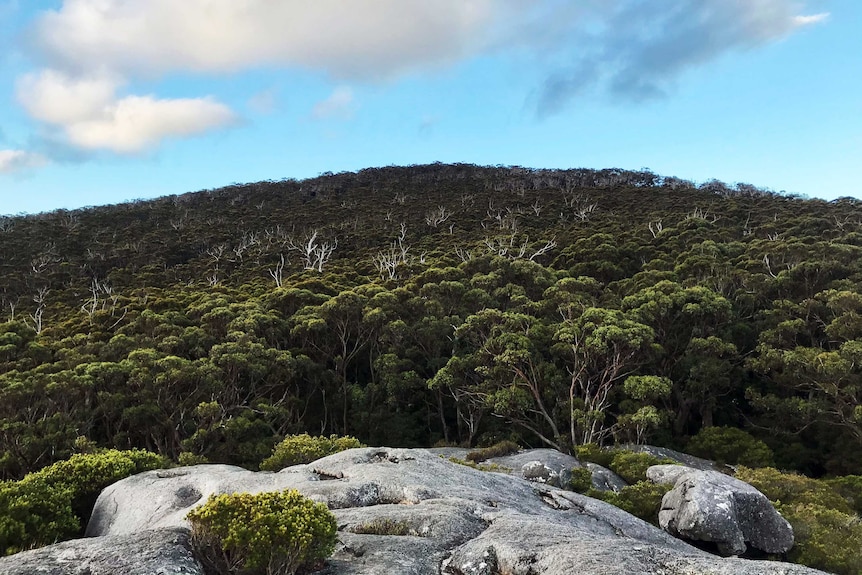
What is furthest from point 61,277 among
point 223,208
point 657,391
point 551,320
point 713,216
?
point 713,216

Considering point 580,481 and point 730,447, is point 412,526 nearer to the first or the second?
point 580,481

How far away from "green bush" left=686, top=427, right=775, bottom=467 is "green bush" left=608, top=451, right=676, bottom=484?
7.10 m

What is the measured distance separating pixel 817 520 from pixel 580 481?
649cm

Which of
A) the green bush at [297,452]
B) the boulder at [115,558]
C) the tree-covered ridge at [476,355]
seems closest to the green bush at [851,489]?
the tree-covered ridge at [476,355]

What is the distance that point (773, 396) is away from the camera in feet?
89.9

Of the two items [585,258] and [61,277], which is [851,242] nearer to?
[585,258]

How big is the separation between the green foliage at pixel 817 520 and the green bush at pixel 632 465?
3.38m

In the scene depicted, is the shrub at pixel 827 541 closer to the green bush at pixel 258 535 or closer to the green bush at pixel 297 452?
the green bush at pixel 258 535

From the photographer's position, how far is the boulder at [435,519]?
21.5 feet

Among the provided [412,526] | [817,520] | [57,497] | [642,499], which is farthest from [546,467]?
[57,497]

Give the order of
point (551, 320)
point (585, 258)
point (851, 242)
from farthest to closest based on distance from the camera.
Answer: point (585, 258), point (851, 242), point (551, 320)

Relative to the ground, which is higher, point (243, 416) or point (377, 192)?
point (377, 192)

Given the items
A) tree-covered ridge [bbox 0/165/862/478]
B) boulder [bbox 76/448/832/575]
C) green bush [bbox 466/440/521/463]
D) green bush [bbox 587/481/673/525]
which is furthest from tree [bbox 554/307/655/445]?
boulder [bbox 76/448/832/575]

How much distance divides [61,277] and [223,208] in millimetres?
37363
